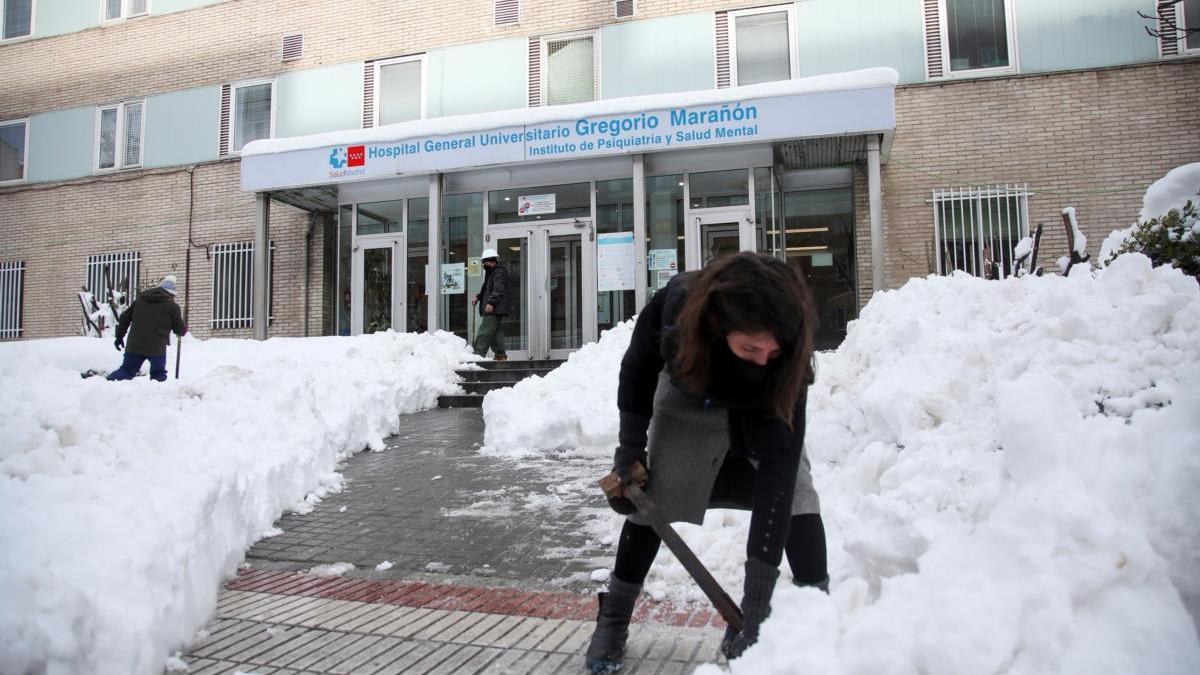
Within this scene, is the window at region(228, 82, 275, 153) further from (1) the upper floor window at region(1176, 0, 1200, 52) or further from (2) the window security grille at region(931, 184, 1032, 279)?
(1) the upper floor window at region(1176, 0, 1200, 52)

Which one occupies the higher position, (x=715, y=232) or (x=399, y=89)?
→ (x=399, y=89)

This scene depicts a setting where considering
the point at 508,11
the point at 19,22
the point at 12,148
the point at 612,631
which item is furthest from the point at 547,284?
the point at 19,22

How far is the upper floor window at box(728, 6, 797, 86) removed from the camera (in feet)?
40.8

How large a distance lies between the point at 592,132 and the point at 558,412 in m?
5.75

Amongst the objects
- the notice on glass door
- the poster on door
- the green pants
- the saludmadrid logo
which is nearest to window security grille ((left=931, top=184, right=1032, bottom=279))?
the notice on glass door

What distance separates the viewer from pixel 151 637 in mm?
2592

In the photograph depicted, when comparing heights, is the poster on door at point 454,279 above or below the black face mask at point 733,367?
above

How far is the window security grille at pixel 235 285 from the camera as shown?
14719mm

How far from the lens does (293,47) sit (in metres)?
15.0

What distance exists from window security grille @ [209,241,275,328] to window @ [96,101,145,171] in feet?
10.9

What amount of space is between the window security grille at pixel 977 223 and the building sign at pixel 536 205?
6.21 metres

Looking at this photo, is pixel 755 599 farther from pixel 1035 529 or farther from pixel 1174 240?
pixel 1174 240

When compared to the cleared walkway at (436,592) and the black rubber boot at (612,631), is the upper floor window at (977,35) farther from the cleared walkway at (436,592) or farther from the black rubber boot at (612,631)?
the black rubber boot at (612,631)

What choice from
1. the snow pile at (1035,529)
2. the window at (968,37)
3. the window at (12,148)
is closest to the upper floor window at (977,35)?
the window at (968,37)
